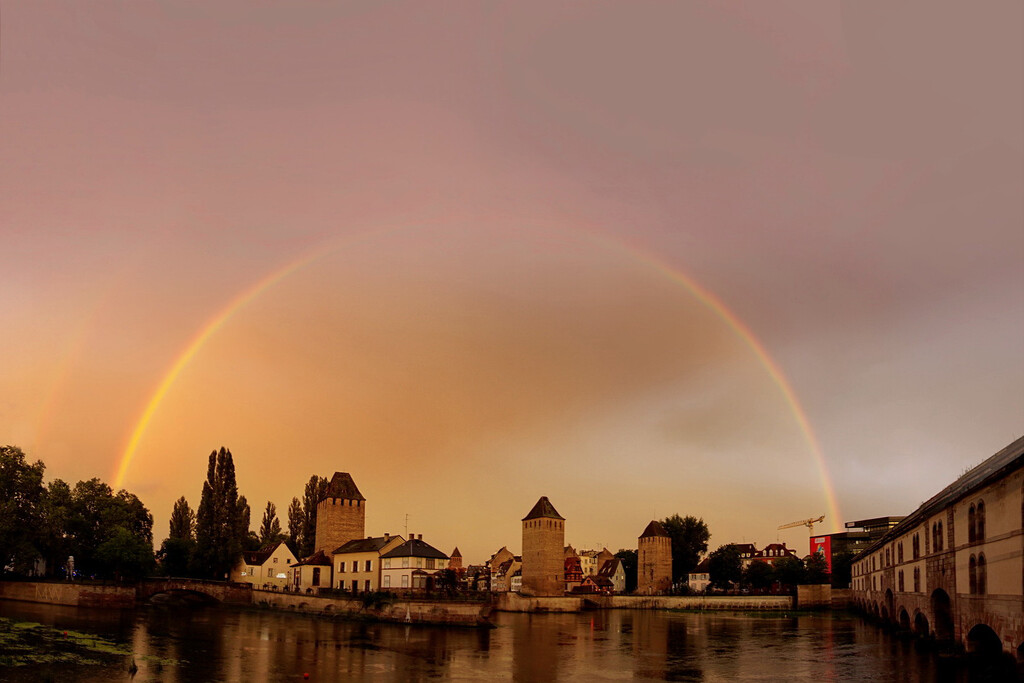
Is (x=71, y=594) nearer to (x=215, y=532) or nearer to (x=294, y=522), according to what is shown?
(x=215, y=532)

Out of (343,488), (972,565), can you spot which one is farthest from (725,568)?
(972,565)

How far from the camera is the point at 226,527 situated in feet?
285

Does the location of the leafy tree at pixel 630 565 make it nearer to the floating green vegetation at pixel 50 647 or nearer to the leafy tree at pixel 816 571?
the leafy tree at pixel 816 571

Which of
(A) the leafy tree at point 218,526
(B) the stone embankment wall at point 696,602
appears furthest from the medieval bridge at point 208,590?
(B) the stone embankment wall at point 696,602

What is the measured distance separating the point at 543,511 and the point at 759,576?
34949 millimetres

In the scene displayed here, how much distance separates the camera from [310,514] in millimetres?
104438

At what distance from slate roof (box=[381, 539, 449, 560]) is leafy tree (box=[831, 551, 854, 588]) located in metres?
72.6

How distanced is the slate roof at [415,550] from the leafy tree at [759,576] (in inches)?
2083

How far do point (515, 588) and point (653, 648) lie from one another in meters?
91.4

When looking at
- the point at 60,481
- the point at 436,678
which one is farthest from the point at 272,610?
the point at 436,678

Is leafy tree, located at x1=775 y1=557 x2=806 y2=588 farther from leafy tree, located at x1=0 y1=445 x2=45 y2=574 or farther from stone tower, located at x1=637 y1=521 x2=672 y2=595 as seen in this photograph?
leafy tree, located at x1=0 y1=445 x2=45 y2=574

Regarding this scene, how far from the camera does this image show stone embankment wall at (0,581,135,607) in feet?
226

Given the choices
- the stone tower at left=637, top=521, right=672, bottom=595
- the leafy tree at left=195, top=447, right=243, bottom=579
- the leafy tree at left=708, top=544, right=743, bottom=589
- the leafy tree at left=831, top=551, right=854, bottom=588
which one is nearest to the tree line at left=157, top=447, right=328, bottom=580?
the leafy tree at left=195, top=447, right=243, bottom=579

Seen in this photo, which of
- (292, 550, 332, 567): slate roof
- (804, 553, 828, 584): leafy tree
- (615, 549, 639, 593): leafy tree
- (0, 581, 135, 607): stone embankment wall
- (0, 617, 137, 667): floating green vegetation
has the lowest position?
→ (615, 549, 639, 593): leafy tree
